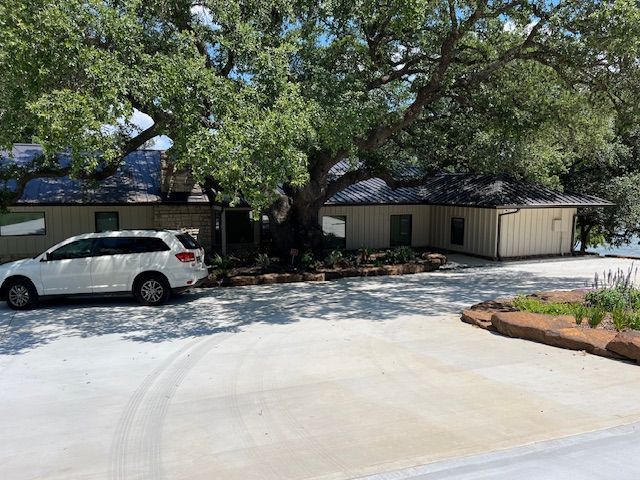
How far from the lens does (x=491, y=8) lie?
14.3 meters

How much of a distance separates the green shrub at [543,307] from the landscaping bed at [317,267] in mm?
6517

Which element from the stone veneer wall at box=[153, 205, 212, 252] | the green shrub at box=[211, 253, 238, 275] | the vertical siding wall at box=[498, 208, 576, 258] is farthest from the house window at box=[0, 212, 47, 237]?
the vertical siding wall at box=[498, 208, 576, 258]

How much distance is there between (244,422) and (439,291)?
9482 millimetres

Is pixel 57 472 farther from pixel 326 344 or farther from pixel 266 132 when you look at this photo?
pixel 266 132

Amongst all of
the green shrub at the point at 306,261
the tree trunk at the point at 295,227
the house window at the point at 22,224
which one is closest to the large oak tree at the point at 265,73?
the tree trunk at the point at 295,227

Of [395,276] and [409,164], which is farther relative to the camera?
[409,164]

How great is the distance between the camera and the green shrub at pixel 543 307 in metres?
10.6

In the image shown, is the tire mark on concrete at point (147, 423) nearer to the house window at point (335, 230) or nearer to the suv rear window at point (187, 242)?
the suv rear window at point (187, 242)

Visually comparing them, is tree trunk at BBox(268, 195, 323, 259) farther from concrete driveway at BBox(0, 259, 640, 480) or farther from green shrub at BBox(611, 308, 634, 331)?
green shrub at BBox(611, 308, 634, 331)

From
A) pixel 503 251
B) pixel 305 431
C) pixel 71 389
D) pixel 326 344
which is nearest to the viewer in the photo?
pixel 305 431

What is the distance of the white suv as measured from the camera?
12.4 m

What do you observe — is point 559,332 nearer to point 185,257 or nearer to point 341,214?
point 185,257

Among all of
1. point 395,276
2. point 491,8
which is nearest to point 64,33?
point 491,8

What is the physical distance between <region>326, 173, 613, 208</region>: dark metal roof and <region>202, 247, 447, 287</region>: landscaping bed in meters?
3.27
